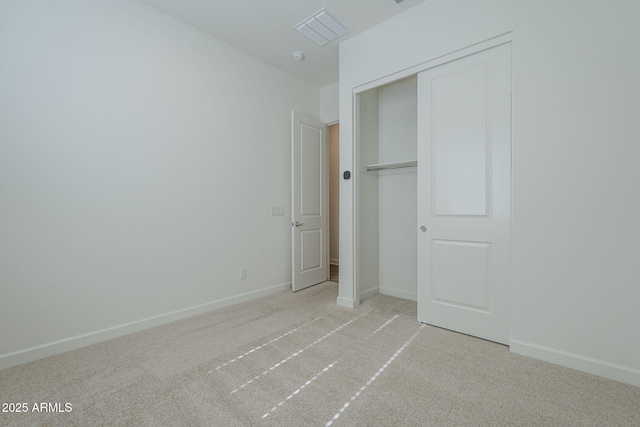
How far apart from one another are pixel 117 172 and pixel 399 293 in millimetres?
3106

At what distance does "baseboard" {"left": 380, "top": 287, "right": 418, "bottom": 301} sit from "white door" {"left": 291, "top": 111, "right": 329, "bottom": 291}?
3.22 feet

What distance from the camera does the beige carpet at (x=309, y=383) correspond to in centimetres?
139

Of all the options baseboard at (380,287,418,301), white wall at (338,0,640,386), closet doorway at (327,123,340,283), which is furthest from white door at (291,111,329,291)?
white wall at (338,0,640,386)

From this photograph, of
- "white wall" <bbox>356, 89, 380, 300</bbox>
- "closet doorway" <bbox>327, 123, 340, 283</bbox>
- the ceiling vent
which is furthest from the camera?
"closet doorway" <bbox>327, 123, 340, 283</bbox>

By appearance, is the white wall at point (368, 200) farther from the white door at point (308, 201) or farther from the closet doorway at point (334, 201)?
the closet doorway at point (334, 201)

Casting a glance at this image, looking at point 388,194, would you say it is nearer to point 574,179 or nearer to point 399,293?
point 399,293

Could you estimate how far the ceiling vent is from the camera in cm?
266

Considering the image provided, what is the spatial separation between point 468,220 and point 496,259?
354 mm

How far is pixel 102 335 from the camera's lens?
7.34 ft

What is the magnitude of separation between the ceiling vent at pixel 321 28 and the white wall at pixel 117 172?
2.75 feet

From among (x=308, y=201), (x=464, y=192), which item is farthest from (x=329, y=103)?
(x=464, y=192)

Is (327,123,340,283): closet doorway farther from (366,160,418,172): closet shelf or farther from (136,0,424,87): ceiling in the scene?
(136,0,424,87): ceiling

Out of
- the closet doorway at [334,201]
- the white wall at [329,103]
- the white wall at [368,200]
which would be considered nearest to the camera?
the white wall at [368,200]

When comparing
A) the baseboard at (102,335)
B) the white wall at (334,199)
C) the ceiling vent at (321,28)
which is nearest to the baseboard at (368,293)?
the baseboard at (102,335)
